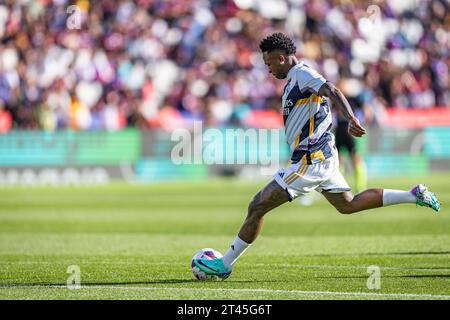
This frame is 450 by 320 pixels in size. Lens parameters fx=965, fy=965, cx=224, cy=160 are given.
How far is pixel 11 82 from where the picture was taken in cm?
3272

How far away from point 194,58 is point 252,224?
25.4 m

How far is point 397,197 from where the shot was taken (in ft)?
34.7

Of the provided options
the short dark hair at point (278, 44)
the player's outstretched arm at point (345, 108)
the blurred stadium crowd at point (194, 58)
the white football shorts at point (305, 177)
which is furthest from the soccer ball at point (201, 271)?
the blurred stadium crowd at point (194, 58)

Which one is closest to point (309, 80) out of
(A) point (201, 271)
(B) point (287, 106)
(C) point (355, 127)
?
(B) point (287, 106)

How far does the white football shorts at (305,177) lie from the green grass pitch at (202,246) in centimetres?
97

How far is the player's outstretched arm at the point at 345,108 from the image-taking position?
9.53m

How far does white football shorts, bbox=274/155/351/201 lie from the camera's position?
1011 centimetres

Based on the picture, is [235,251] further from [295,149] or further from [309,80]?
[309,80]

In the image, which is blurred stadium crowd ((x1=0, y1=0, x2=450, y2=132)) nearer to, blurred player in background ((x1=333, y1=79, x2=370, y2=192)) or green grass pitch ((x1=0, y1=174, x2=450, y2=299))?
green grass pitch ((x1=0, y1=174, x2=450, y2=299))

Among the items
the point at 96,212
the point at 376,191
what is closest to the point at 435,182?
the point at 96,212

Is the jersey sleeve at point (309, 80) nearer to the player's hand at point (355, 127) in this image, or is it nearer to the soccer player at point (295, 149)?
the soccer player at point (295, 149)

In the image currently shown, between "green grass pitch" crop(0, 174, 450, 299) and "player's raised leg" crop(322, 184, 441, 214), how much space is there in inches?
29.6
